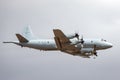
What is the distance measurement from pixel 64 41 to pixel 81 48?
6.01m

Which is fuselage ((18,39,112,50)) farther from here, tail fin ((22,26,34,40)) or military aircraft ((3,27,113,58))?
tail fin ((22,26,34,40))

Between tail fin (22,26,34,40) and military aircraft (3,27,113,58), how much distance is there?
17.9 feet

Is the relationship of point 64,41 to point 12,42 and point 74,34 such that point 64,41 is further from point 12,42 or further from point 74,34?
point 12,42

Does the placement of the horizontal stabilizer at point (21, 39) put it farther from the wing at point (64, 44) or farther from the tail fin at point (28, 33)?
the wing at point (64, 44)

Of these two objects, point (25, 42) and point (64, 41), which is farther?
point (25, 42)

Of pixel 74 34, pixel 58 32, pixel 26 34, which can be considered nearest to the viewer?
pixel 58 32

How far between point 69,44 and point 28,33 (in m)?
24.3

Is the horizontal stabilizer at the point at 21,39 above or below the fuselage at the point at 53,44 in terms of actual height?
above

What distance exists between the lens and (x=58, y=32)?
10400 cm

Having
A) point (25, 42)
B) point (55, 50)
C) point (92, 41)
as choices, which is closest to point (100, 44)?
point (92, 41)

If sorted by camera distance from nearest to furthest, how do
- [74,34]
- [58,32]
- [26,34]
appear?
[58,32] < [74,34] < [26,34]

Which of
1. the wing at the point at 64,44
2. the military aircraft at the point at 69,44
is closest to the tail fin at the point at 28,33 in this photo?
the military aircraft at the point at 69,44

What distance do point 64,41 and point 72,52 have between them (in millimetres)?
6394

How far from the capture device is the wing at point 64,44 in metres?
106
